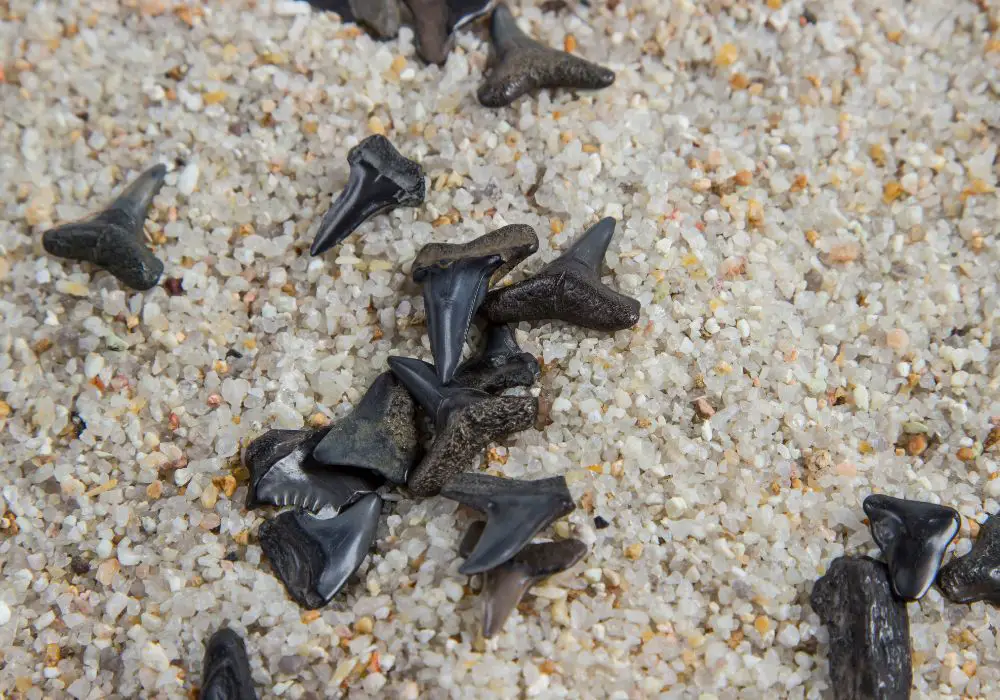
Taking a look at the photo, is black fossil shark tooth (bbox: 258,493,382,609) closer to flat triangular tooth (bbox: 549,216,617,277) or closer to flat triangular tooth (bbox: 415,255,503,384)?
flat triangular tooth (bbox: 415,255,503,384)

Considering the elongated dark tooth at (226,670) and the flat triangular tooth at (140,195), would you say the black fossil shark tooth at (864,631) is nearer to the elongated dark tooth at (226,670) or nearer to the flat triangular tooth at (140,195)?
the elongated dark tooth at (226,670)

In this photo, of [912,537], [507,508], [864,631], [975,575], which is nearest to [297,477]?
[507,508]

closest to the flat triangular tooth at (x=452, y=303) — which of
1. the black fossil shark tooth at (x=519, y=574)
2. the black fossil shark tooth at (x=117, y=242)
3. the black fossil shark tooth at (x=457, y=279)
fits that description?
the black fossil shark tooth at (x=457, y=279)

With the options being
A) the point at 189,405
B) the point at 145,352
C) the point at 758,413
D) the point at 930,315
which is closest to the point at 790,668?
the point at 758,413

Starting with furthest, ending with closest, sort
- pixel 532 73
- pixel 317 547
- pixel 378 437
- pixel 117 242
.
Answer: pixel 532 73, pixel 117 242, pixel 378 437, pixel 317 547

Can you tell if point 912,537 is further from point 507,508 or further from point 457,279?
point 457,279

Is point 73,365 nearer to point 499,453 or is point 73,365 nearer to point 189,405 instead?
point 189,405
